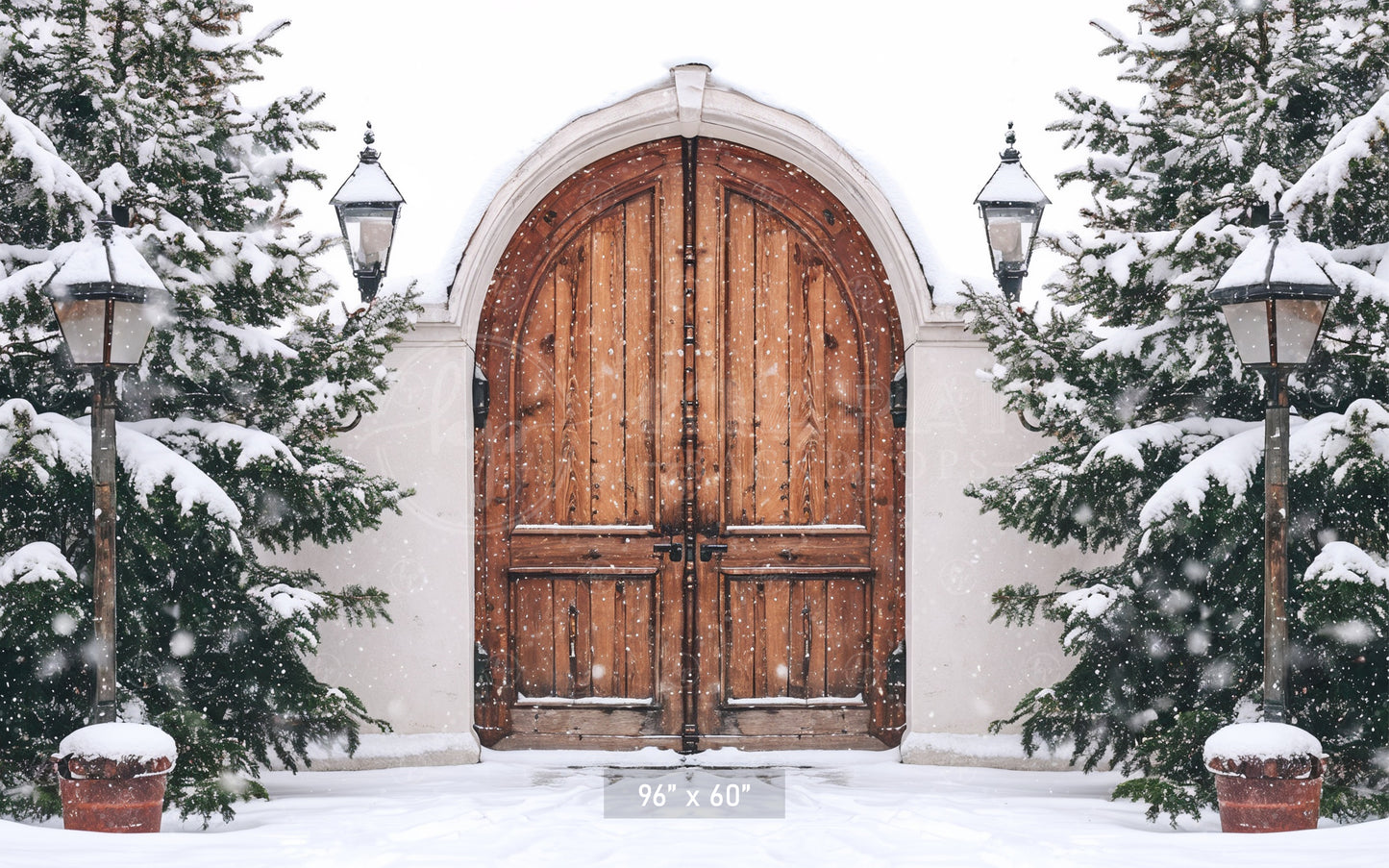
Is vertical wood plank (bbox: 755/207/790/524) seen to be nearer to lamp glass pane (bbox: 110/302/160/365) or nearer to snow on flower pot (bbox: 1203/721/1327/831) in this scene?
snow on flower pot (bbox: 1203/721/1327/831)

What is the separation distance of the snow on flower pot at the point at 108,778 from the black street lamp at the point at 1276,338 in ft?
12.6

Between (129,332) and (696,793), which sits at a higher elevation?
(129,332)

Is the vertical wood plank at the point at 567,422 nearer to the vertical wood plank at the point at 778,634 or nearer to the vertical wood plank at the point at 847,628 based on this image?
the vertical wood plank at the point at 778,634

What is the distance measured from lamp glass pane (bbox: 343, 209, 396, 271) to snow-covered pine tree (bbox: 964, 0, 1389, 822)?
2750mm

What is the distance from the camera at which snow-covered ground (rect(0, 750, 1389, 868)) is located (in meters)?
3.69

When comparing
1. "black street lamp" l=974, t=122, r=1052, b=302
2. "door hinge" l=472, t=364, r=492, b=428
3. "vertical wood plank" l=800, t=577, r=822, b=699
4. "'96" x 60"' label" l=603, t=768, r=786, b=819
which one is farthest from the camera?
"vertical wood plank" l=800, t=577, r=822, b=699

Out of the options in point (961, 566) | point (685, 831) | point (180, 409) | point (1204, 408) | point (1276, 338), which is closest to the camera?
point (1276, 338)

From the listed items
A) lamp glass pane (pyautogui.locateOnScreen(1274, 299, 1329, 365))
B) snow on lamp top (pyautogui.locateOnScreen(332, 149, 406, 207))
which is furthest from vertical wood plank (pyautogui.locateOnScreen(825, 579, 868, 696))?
snow on lamp top (pyautogui.locateOnScreen(332, 149, 406, 207))

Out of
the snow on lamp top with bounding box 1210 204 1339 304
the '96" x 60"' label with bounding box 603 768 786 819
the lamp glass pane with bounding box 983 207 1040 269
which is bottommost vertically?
the '96" x 60"' label with bounding box 603 768 786 819

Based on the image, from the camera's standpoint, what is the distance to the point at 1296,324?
12.9 feet

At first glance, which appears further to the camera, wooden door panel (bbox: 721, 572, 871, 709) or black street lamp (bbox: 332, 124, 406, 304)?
wooden door panel (bbox: 721, 572, 871, 709)

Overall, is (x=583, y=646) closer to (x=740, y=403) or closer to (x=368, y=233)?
(x=740, y=403)

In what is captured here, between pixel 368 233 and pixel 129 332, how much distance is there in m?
1.63

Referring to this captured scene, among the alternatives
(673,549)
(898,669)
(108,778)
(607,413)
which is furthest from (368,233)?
(898,669)
